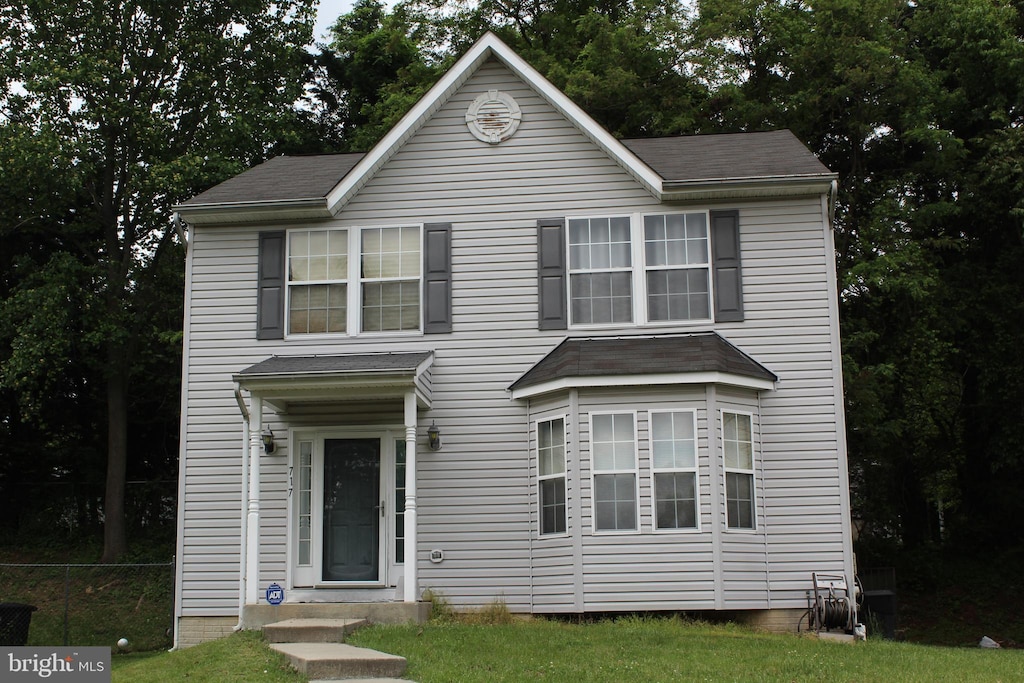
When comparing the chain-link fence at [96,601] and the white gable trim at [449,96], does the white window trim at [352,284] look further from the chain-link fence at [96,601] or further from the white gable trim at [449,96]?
the chain-link fence at [96,601]

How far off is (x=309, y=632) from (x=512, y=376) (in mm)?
4361

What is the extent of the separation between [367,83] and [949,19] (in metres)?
14.4

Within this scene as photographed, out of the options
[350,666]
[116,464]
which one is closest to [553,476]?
[350,666]

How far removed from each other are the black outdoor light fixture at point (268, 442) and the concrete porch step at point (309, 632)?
313cm

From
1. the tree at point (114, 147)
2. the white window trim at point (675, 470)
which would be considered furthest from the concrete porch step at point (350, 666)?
the tree at point (114, 147)

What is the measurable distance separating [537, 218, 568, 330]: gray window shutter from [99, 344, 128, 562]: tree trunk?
11505 mm

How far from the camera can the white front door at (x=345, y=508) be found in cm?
1426

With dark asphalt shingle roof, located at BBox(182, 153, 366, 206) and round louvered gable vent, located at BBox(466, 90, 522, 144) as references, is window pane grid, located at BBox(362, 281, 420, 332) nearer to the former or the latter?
dark asphalt shingle roof, located at BBox(182, 153, 366, 206)

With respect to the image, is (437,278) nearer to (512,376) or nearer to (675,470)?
(512,376)

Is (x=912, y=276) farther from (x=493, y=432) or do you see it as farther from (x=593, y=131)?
(x=493, y=432)

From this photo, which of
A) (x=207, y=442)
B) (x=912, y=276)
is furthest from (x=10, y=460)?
(x=912, y=276)

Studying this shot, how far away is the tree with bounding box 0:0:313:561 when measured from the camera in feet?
70.7

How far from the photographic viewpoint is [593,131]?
14516mm

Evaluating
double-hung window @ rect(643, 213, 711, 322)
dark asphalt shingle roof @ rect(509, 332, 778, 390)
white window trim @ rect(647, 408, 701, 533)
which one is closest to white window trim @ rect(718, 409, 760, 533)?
white window trim @ rect(647, 408, 701, 533)
